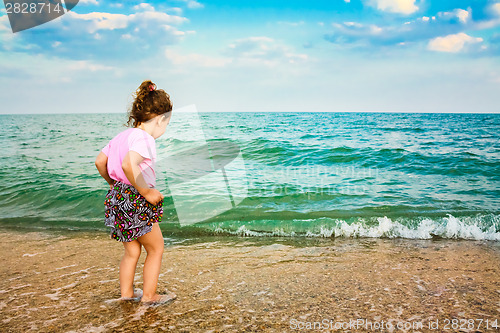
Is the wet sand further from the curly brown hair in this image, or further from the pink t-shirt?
the curly brown hair

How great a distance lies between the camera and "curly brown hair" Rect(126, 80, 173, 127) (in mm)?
2482

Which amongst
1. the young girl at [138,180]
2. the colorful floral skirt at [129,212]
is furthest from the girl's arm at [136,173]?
the colorful floral skirt at [129,212]

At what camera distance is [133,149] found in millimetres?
2303

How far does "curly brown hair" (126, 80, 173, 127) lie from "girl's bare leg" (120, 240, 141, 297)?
0.93 metres

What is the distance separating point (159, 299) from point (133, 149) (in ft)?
4.16

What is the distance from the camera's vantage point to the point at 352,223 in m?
5.36

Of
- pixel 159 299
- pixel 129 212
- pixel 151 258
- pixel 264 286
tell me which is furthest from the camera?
pixel 264 286

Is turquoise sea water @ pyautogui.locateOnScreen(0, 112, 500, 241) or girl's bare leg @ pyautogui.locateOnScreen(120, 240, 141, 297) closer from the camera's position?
girl's bare leg @ pyautogui.locateOnScreen(120, 240, 141, 297)

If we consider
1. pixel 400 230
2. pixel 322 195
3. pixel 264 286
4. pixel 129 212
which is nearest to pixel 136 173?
pixel 129 212

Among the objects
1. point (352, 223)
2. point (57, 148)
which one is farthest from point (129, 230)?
point (57, 148)

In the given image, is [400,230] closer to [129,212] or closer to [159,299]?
[159,299]

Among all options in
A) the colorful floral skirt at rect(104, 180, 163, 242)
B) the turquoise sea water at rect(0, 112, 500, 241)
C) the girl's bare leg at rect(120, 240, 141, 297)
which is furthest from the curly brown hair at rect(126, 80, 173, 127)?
the turquoise sea water at rect(0, 112, 500, 241)

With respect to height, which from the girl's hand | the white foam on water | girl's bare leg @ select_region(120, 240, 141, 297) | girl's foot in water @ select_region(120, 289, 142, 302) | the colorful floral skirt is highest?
the girl's hand

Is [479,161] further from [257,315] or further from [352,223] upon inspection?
[257,315]
